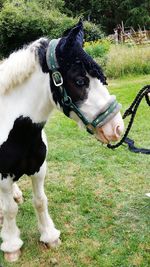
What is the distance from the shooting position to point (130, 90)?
841 centimetres

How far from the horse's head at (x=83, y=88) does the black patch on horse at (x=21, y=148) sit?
36cm

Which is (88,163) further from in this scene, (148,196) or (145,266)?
(145,266)

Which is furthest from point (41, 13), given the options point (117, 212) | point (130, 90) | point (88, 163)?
point (117, 212)

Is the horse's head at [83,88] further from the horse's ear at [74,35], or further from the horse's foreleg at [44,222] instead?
the horse's foreleg at [44,222]

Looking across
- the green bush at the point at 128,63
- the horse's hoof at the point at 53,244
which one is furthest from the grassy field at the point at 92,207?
the green bush at the point at 128,63

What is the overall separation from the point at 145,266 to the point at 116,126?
1152mm

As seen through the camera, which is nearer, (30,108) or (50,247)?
(30,108)

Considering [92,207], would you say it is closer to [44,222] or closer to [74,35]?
[44,222]

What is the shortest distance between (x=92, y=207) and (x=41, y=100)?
5.18 ft

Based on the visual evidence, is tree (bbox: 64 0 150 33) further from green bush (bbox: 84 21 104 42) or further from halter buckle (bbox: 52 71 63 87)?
halter buckle (bbox: 52 71 63 87)

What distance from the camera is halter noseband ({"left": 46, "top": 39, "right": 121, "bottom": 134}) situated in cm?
229

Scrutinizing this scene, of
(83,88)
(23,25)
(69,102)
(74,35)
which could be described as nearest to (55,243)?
(69,102)

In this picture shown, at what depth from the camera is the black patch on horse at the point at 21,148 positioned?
262 cm

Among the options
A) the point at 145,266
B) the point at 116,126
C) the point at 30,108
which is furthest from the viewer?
the point at 145,266
